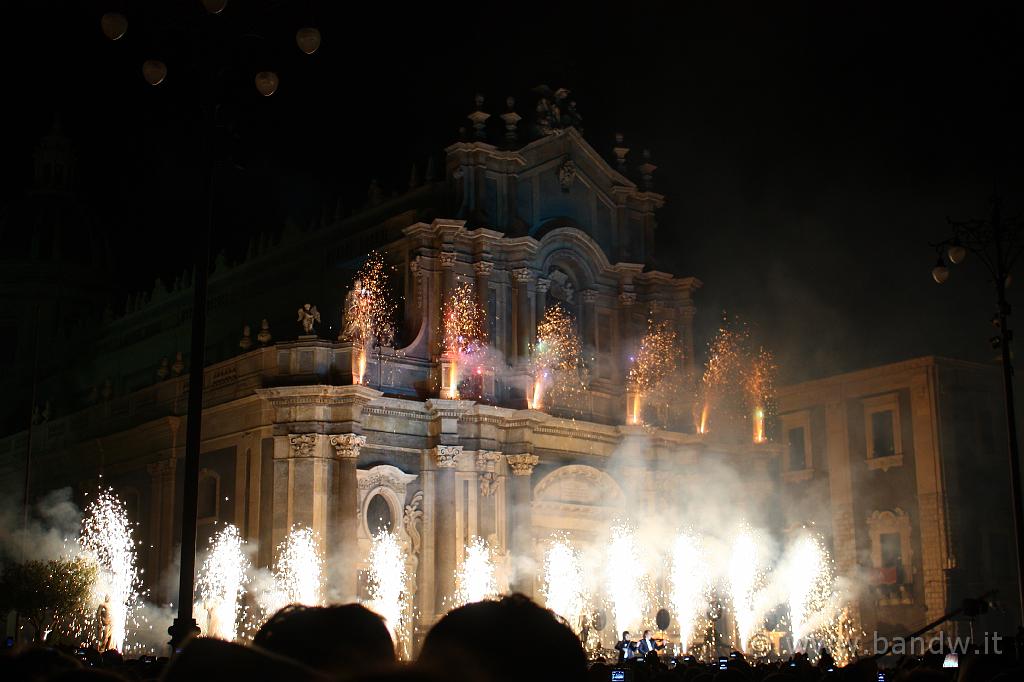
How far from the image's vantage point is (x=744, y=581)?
40.6 meters

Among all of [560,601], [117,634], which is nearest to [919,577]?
[560,601]

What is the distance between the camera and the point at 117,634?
3462 cm

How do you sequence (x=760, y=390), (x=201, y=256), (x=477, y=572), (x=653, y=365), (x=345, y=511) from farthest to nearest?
1. (x=760, y=390)
2. (x=653, y=365)
3. (x=477, y=572)
4. (x=345, y=511)
5. (x=201, y=256)

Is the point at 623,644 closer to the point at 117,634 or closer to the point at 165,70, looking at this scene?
the point at 117,634

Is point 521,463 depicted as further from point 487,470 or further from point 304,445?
point 304,445

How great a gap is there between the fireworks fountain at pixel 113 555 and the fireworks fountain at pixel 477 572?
9.86 meters

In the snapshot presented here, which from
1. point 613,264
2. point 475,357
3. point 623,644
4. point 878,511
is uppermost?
point 613,264

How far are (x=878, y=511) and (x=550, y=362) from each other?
15.9 meters

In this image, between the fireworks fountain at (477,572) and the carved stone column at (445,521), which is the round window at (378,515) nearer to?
the carved stone column at (445,521)

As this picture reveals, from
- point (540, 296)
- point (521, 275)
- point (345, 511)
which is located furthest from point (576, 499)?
point (345, 511)

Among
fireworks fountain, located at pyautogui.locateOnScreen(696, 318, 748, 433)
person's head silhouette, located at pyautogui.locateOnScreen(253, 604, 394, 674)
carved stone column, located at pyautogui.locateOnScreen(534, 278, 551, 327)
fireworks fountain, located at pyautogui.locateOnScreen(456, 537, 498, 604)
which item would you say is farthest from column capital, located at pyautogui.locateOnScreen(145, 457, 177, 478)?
person's head silhouette, located at pyautogui.locateOnScreen(253, 604, 394, 674)

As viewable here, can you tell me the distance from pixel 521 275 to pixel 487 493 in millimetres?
6525

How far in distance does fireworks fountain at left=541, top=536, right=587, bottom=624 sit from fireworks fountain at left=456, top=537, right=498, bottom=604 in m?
2.56

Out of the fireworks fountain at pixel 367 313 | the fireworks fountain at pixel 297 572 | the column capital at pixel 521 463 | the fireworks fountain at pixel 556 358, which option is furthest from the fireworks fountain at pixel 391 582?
the fireworks fountain at pixel 556 358
